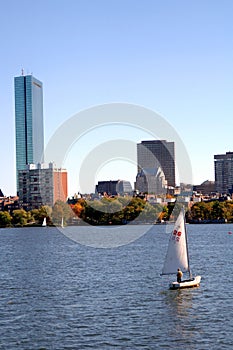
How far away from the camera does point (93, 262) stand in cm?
8488

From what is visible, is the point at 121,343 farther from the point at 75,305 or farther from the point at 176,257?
the point at 176,257

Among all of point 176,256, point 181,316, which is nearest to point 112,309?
point 181,316

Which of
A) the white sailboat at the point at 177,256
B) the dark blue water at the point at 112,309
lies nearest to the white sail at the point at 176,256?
the white sailboat at the point at 177,256

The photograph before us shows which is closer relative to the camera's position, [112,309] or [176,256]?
[112,309]

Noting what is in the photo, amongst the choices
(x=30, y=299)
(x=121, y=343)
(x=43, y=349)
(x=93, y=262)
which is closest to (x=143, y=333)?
(x=121, y=343)

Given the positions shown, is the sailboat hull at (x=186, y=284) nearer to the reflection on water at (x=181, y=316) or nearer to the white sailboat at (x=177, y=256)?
the reflection on water at (x=181, y=316)

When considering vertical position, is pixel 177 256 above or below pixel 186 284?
above

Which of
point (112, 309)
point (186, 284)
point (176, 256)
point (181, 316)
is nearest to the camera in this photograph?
point (181, 316)

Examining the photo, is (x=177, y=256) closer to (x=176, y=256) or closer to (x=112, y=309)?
(x=176, y=256)

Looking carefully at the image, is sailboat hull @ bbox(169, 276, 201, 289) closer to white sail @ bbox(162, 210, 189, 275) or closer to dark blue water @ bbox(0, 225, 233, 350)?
dark blue water @ bbox(0, 225, 233, 350)

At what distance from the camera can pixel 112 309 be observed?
46.3 m

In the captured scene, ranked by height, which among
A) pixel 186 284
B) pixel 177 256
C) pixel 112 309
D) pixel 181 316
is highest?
pixel 177 256

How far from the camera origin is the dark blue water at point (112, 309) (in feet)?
123

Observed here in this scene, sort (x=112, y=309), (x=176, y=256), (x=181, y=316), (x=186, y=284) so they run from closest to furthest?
(x=181, y=316) < (x=112, y=309) < (x=186, y=284) < (x=176, y=256)
